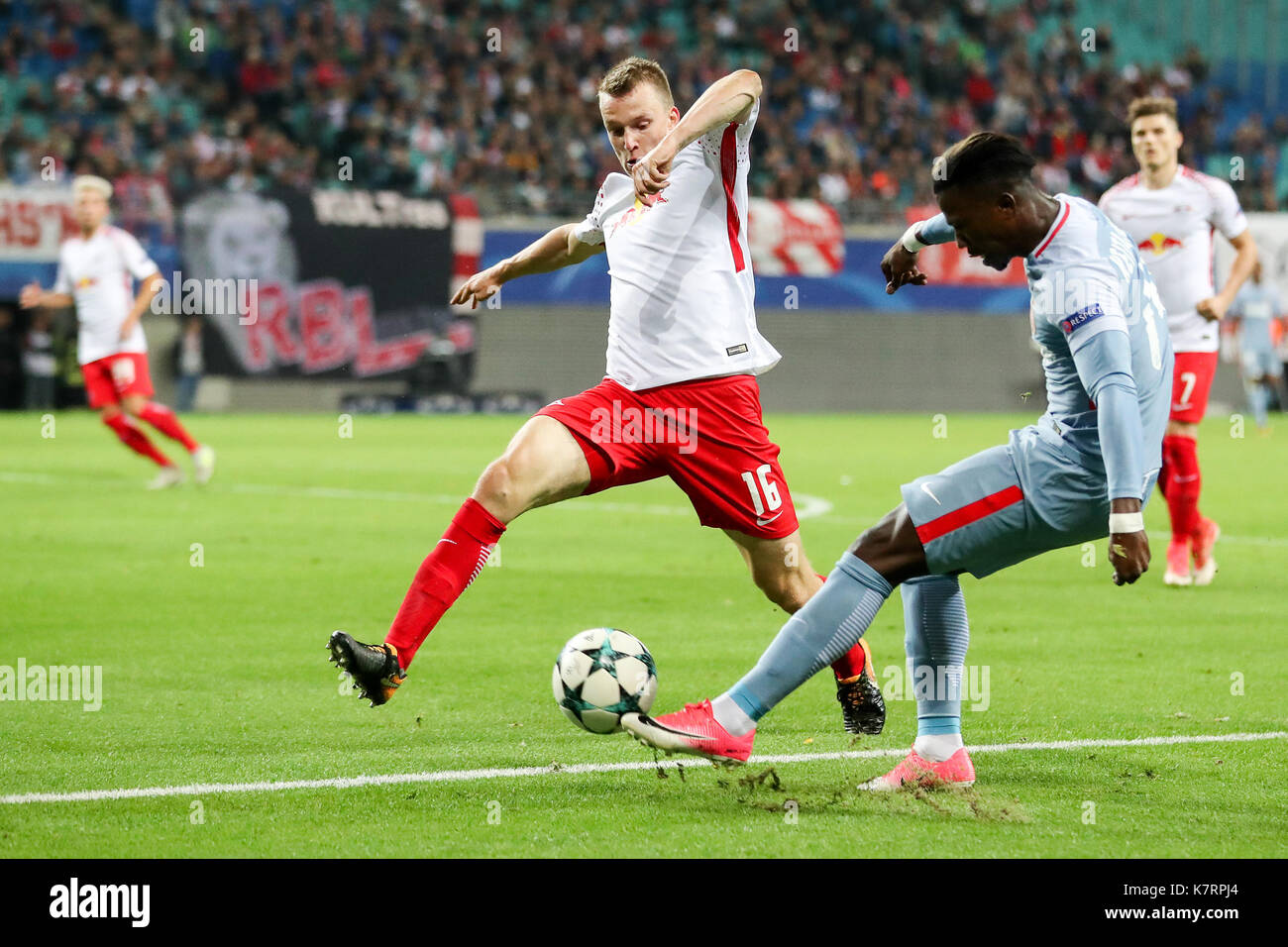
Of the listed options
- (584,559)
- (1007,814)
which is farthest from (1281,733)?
(584,559)

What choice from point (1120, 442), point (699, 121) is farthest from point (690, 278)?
point (1120, 442)

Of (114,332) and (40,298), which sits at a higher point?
(40,298)

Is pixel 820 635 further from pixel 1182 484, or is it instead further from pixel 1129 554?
pixel 1182 484

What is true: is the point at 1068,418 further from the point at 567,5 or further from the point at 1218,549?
the point at 567,5

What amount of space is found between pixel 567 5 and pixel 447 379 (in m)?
8.57

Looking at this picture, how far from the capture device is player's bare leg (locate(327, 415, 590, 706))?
217 inches

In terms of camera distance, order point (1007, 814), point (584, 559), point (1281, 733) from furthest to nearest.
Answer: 1. point (584, 559)
2. point (1281, 733)
3. point (1007, 814)

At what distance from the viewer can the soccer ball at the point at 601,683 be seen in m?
5.02

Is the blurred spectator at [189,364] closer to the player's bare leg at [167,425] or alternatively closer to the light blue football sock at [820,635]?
the player's bare leg at [167,425]

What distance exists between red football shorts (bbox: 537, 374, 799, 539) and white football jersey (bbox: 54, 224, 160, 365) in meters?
10.9

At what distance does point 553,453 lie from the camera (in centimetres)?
561

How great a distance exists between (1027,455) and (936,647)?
2.21 feet

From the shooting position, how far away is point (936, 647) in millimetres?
5035
